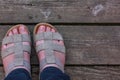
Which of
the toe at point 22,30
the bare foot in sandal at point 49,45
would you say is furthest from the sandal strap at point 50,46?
the toe at point 22,30

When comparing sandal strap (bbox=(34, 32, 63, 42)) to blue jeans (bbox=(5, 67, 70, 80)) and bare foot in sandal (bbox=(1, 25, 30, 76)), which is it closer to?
bare foot in sandal (bbox=(1, 25, 30, 76))

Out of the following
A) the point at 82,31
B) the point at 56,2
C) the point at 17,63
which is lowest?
the point at 17,63

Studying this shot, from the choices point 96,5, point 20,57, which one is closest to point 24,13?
point 20,57

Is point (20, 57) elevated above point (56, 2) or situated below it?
below

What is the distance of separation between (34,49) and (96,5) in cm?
39

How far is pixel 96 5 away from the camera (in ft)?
6.84

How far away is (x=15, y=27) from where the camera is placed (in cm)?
205

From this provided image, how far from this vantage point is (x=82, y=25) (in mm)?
2080

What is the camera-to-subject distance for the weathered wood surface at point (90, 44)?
2047mm

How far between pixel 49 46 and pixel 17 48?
0.16 m

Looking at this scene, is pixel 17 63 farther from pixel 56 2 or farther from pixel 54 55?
pixel 56 2

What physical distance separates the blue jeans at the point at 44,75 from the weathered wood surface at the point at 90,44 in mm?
100

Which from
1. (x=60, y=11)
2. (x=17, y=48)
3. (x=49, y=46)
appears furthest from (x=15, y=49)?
(x=60, y=11)

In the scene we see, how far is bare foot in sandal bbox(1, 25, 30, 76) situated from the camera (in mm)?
2010
